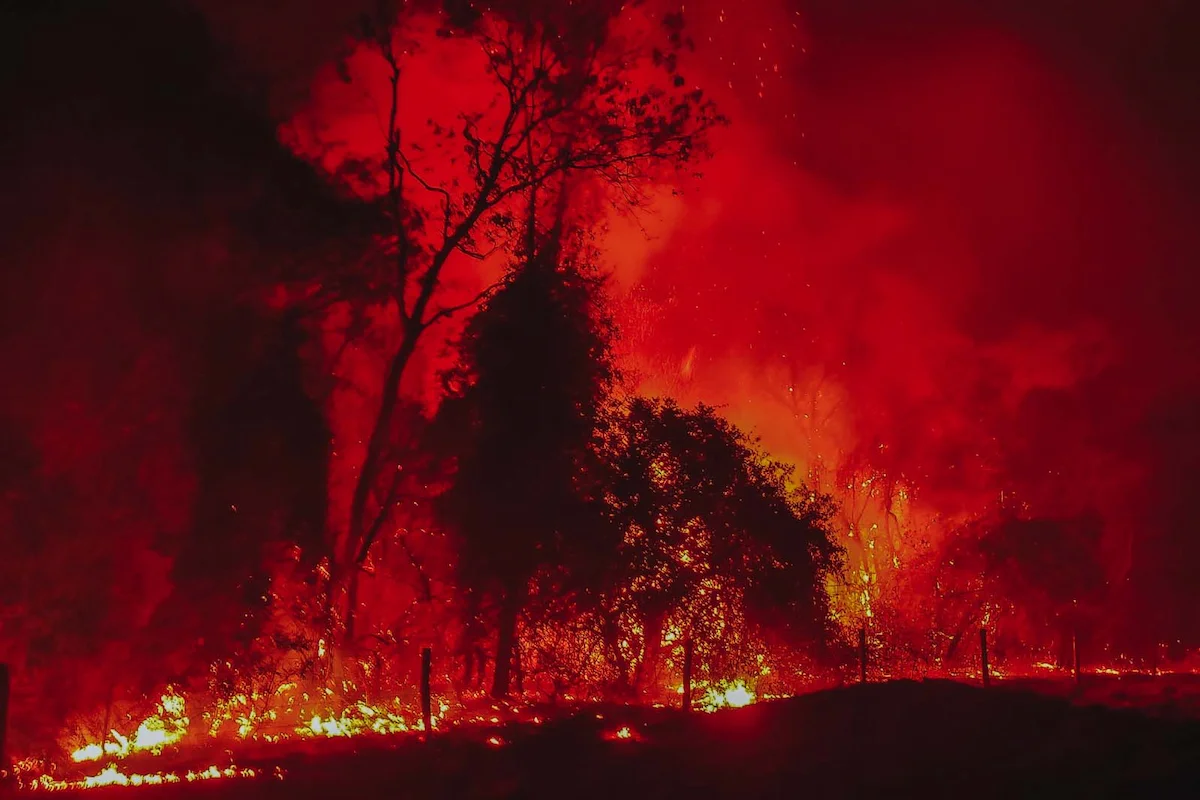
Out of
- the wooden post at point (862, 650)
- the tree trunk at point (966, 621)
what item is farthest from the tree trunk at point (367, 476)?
the tree trunk at point (966, 621)

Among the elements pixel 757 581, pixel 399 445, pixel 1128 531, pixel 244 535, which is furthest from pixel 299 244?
pixel 1128 531

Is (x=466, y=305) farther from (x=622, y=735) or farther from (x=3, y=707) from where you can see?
(x=3, y=707)

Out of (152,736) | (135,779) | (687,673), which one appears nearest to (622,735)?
(687,673)

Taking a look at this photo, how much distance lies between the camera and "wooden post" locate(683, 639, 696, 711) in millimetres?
21047

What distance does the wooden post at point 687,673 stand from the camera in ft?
69.1

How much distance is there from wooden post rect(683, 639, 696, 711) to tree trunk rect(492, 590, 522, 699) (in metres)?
3.50

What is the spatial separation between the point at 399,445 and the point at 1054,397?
26485 millimetres

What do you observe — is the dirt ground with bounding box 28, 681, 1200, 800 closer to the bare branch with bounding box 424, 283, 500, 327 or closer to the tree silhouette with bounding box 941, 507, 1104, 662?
the bare branch with bounding box 424, 283, 500, 327

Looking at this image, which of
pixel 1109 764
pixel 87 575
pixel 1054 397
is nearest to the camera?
pixel 1109 764

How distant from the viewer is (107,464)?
19609 mm

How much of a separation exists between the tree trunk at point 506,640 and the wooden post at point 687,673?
3.50 metres

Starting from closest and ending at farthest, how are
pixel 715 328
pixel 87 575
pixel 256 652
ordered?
1. pixel 87 575
2. pixel 256 652
3. pixel 715 328

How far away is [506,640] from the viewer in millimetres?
23203

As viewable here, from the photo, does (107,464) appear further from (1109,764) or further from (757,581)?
(1109,764)
